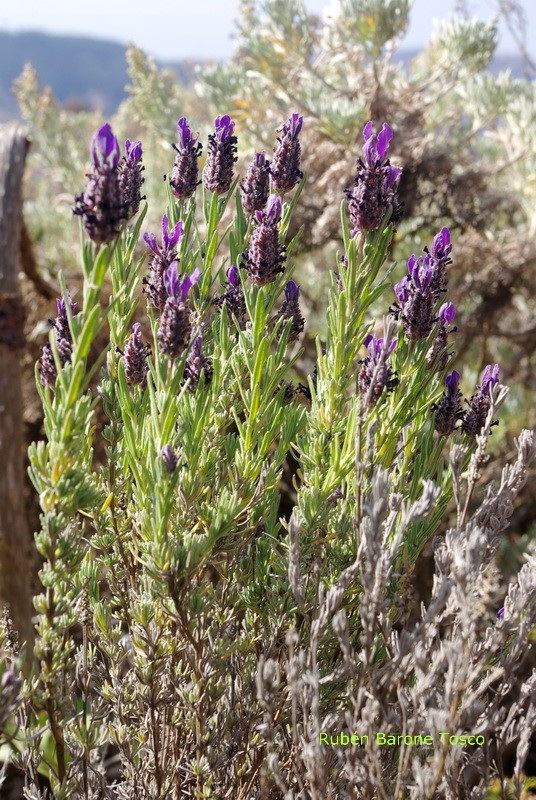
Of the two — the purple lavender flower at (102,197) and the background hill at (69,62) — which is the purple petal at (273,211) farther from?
the background hill at (69,62)

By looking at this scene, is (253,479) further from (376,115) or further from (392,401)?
(376,115)

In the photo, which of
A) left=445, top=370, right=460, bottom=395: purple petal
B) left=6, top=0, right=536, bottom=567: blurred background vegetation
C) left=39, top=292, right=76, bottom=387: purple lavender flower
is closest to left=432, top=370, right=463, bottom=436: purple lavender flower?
left=445, top=370, right=460, bottom=395: purple petal

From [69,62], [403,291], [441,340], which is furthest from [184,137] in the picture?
[69,62]

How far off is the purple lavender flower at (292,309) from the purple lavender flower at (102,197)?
0.41 m

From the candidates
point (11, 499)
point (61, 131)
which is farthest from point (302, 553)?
point (61, 131)

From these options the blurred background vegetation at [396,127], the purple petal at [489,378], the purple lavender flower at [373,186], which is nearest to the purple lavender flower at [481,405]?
the purple petal at [489,378]

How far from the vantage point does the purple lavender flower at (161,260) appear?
1032mm

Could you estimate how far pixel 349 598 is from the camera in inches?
46.2

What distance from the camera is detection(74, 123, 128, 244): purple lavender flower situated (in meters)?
0.82

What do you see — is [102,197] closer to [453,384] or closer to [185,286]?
[185,286]

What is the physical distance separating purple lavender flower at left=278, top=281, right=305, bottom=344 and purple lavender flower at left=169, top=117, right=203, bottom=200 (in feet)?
0.72

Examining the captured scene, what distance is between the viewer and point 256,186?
3.89 ft

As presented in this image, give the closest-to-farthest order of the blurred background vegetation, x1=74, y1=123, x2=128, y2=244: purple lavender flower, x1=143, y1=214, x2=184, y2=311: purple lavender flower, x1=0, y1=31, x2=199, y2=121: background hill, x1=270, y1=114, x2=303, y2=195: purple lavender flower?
x1=74, y1=123, x2=128, y2=244: purple lavender flower
x1=143, y1=214, x2=184, y2=311: purple lavender flower
x1=270, y1=114, x2=303, y2=195: purple lavender flower
the blurred background vegetation
x1=0, y1=31, x2=199, y2=121: background hill

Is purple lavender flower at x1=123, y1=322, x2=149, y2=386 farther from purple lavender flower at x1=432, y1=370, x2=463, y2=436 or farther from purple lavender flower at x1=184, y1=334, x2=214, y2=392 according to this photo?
purple lavender flower at x1=432, y1=370, x2=463, y2=436
